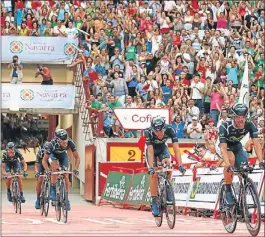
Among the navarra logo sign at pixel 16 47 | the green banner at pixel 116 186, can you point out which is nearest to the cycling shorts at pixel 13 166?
the green banner at pixel 116 186

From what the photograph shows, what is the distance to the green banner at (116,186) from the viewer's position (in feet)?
86.4

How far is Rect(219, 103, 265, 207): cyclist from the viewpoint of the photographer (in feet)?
40.5

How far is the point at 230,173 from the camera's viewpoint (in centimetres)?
1286

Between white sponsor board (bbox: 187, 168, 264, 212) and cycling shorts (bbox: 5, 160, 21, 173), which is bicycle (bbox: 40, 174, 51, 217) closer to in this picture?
cycling shorts (bbox: 5, 160, 21, 173)

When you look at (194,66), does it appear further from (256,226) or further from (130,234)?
(256,226)

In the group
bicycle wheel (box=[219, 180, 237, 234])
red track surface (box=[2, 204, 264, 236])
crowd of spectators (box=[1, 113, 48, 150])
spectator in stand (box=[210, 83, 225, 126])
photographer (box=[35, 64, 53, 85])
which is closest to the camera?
bicycle wheel (box=[219, 180, 237, 234])

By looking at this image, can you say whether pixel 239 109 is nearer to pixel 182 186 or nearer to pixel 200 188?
pixel 200 188

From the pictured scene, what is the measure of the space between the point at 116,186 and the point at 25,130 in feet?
31.7

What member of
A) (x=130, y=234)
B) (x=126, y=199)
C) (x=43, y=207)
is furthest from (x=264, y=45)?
(x=130, y=234)

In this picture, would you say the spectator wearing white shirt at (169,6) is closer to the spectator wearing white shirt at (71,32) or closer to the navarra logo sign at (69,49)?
the spectator wearing white shirt at (71,32)

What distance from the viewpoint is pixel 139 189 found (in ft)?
82.2

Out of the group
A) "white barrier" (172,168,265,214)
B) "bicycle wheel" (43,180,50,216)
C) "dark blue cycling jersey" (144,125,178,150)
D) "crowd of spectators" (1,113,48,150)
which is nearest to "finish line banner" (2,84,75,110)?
"crowd of spectators" (1,113,48,150)

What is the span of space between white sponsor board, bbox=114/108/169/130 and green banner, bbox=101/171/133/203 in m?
1.49

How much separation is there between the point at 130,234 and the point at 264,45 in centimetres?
1868
